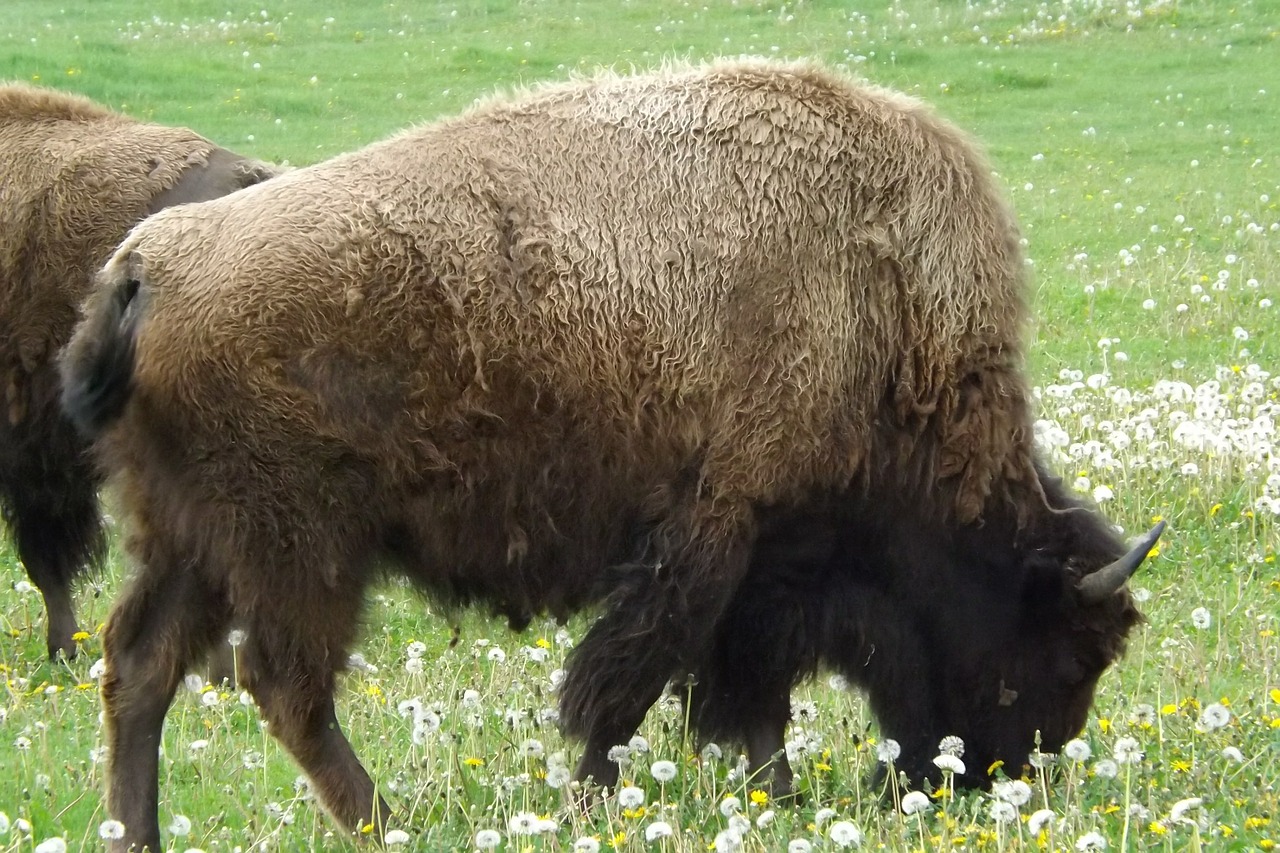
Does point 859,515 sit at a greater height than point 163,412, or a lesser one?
lesser

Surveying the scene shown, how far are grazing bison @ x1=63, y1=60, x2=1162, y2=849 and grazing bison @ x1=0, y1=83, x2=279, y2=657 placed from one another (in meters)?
1.92

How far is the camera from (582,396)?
4016mm

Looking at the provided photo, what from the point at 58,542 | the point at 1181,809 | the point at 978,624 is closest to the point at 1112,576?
the point at 978,624

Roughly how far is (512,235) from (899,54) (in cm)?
2012

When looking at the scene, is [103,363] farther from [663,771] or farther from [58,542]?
[58,542]

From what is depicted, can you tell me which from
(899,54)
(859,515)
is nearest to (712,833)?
(859,515)

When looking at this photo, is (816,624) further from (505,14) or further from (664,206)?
(505,14)

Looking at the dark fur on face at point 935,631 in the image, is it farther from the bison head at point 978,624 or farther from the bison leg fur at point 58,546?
the bison leg fur at point 58,546

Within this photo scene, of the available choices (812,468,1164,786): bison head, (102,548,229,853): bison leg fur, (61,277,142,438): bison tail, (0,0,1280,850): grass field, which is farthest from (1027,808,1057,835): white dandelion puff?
(61,277,142,438): bison tail

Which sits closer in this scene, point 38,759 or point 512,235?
point 512,235

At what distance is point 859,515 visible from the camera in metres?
4.25

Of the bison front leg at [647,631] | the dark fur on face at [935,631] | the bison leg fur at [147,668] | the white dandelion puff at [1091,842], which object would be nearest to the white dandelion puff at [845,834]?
the white dandelion puff at [1091,842]

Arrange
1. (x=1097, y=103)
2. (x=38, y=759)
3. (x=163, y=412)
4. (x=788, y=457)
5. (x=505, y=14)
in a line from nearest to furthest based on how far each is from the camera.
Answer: (x=163, y=412)
(x=788, y=457)
(x=38, y=759)
(x=1097, y=103)
(x=505, y=14)

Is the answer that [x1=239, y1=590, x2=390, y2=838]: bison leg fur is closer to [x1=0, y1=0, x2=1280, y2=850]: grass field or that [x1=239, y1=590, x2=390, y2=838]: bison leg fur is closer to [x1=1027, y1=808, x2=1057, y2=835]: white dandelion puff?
[x1=0, y1=0, x2=1280, y2=850]: grass field
